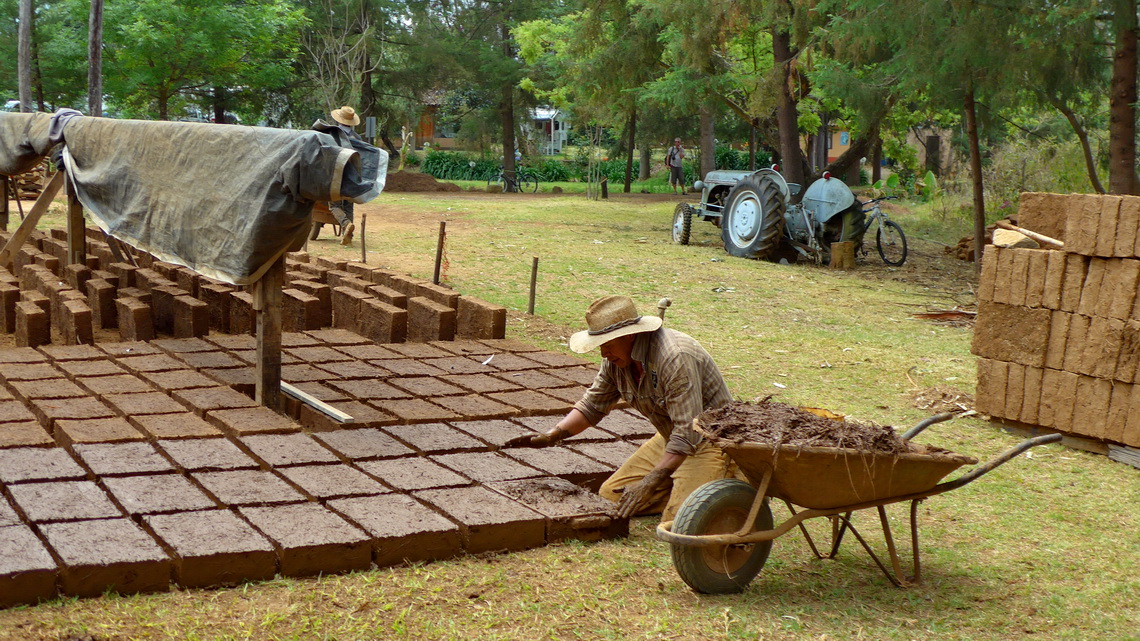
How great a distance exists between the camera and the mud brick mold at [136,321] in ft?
24.7

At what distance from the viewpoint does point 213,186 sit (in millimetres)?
5914

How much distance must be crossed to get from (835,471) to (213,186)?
3924 millimetres

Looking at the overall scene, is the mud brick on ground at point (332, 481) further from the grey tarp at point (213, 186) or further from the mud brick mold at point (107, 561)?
the grey tarp at point (213, 186)

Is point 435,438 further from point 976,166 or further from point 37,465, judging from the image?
point 976,166

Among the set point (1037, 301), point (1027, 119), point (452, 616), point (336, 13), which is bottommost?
point (452, 616)

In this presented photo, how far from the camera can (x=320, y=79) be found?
2986 cm

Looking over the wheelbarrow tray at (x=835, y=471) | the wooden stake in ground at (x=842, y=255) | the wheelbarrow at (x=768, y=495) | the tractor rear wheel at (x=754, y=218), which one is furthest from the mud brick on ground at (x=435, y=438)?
the wooden stake in ground at (x=842, y=255)

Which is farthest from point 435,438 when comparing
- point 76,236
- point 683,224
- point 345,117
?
point 683,224

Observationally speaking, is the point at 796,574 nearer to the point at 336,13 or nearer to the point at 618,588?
the point at 618,588

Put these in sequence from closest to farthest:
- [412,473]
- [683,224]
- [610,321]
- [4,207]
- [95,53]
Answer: [610,321], [412,473], [4,207], [683,224], [95,53]

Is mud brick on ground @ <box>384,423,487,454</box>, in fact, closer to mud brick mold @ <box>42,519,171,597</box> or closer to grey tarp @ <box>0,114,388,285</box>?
grey tarp @ <box>0,114,388,285</box>

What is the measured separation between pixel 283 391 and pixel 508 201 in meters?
18.4

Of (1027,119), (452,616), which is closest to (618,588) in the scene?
(452,616)

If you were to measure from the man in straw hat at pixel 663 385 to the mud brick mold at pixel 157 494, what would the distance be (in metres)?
1.72
